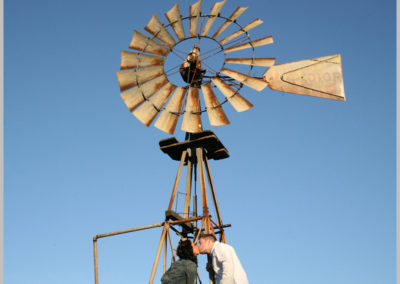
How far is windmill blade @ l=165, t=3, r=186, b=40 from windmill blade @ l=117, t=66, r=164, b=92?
0.82 meters

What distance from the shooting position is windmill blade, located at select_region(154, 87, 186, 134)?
979 centimetres

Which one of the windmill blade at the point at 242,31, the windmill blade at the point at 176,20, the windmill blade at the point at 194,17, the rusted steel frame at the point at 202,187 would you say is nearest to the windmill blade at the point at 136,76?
the windmill blade at the point at 176,20

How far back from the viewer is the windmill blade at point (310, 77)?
32.3 feet

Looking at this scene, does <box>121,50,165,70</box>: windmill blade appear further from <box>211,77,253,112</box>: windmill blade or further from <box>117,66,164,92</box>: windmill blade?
<box>211,77,253,112</box>: windmill blade

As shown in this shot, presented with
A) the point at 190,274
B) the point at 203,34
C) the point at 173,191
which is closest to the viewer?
the point at 190,274

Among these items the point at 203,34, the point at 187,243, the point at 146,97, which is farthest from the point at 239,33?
the point at 187,243

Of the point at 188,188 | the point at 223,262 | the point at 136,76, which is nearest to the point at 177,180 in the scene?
the point at 188,188

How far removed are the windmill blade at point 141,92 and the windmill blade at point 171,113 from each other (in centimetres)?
40

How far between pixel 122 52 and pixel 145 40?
1.85 feet

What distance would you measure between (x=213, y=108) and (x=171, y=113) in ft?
2.93

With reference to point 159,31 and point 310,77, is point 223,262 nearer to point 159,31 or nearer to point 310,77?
point 310,77

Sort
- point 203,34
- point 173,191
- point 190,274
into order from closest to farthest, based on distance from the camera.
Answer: point 190,274
point 173,191
point 203,34

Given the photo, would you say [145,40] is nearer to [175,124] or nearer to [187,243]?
[175,124]

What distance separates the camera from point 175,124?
A: 985 cm
